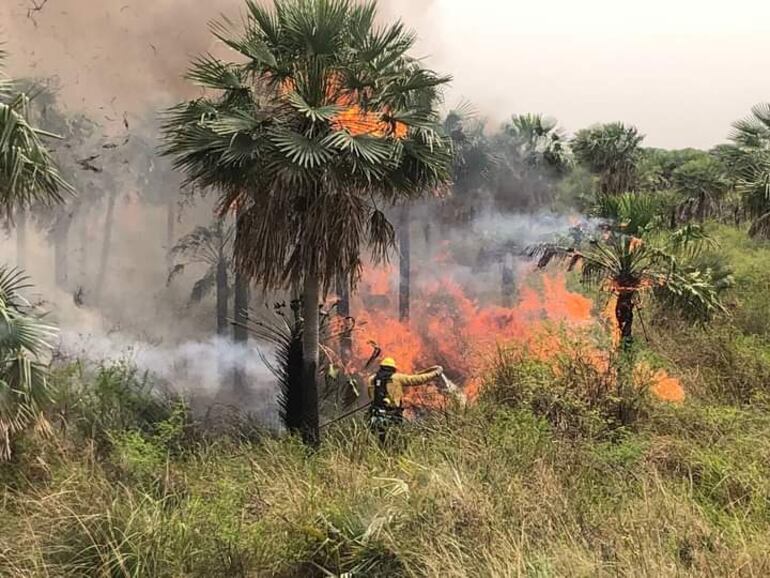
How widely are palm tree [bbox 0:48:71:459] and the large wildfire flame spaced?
9.04 meters

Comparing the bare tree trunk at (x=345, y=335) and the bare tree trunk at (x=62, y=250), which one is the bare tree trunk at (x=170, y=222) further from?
the bare tree trunk at (x=345, y=335)

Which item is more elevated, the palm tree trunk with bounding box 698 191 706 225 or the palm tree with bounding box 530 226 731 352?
the palm tree trunk with bounding box 698 191 706 225

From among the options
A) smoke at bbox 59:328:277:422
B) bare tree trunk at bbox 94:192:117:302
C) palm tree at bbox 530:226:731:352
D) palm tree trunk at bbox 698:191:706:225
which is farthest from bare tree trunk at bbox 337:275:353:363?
palm tree trunk at bbox 698:191:706:225

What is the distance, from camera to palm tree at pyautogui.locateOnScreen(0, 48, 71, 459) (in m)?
5.55

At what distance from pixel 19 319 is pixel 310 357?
154 inches

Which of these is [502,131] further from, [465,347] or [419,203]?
[465,347]

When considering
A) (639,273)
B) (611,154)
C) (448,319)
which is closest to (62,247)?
(448,319)

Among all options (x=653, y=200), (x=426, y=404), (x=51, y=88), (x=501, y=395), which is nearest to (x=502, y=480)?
(x=501, y=395)

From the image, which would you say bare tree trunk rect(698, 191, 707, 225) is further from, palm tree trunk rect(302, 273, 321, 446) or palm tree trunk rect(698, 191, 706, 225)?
palm tree trunk rect(302, 273, 321, 446)

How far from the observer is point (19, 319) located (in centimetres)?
589

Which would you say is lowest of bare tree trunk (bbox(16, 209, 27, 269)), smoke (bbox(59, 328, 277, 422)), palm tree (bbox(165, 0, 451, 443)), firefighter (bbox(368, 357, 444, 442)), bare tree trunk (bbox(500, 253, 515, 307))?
smoke (bbox(59, 328, 277, 422))

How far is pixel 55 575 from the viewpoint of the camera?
14.3ft

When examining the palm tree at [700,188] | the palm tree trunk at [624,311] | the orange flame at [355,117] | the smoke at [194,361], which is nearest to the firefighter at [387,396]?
the orange flame at [355,117]

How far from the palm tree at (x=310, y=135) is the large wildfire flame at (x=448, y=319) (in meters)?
6.14
